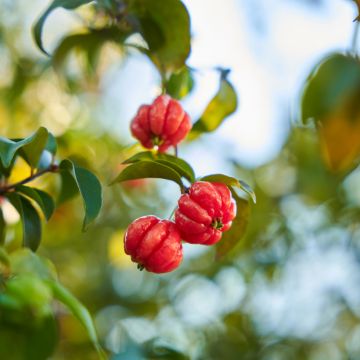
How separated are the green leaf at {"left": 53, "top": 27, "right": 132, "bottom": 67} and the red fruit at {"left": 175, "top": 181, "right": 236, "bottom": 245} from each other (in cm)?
69

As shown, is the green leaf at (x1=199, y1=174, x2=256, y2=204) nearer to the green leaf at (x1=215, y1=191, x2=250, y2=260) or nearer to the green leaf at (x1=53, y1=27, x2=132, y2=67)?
the green leaf at (x1=215, y1=191, x2=250, y2=260)

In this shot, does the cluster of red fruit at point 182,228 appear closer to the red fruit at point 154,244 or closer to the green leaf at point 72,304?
the red fruit at point 154,244

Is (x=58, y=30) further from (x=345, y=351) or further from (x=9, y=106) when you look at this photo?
(x=345, y=351)

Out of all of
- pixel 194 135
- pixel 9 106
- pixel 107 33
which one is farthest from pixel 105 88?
pixel 194 135

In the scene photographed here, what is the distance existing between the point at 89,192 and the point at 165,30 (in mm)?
556

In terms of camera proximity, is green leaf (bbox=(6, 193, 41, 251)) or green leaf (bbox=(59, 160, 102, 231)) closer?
green leaf (bbox=(59, 160, 102, 231))

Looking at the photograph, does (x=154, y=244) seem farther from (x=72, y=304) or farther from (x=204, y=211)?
(x=72, y=304)

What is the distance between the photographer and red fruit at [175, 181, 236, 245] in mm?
1450

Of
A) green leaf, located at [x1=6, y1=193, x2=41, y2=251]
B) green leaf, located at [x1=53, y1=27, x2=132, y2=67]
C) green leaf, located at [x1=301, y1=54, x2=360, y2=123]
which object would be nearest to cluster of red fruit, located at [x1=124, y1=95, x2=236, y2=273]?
green leaf, located at [x1=6, y1=193, x2=41, y2=251]

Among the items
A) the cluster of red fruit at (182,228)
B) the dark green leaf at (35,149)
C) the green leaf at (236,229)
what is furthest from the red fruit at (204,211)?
the dark green leaf at (35,149)

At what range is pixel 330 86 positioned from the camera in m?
0.94

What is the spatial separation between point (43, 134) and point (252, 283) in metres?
2.05

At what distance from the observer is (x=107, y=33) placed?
6.70ft

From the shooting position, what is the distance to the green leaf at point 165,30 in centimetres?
170
